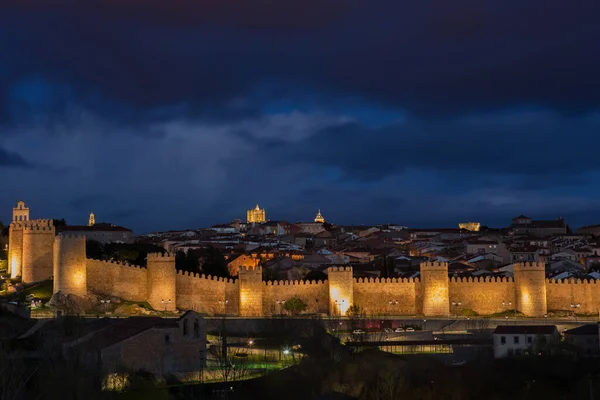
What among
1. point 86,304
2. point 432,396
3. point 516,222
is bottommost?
point 432,396

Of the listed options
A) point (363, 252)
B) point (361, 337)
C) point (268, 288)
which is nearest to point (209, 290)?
point (268, 288)

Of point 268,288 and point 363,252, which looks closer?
point 268,288

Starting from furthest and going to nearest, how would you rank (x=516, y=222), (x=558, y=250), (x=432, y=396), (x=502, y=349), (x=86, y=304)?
(x=516, y=222) < (x=558, y=250) < (x=86, y=304) < (x=502, y=349) < (x=432, y=396)

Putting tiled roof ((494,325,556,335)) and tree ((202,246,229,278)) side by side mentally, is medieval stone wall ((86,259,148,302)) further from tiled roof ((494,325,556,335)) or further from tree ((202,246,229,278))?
tiled roof ((494,325,556,335))

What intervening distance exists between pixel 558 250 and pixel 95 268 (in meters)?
41.1

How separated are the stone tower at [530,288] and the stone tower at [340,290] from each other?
6413 mm

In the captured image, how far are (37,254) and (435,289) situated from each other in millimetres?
15563

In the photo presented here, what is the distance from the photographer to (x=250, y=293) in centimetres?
4909

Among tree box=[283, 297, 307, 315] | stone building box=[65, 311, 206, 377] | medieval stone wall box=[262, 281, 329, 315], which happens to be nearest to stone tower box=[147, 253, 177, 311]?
medieval stone wall box=[262, 281, 329, 315]

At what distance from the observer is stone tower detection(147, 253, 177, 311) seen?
47625 millimetres

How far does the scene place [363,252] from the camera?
8406 centimetres

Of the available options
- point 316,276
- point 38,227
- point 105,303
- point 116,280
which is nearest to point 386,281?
point 316,276

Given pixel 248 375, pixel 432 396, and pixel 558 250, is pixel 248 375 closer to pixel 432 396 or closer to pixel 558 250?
pixel 432 396

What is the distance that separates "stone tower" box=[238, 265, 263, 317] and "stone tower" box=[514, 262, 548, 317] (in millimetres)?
9896
